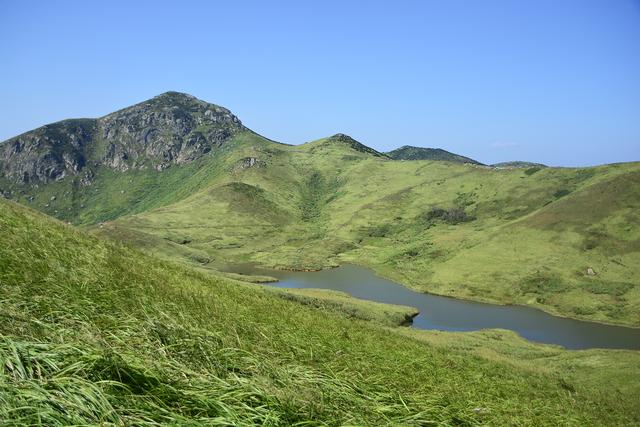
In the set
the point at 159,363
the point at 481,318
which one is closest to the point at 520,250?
the point at 481,318

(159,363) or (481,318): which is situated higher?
(159,363)

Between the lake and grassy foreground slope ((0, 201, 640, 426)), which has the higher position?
grassy foreground slope ((0, 201, 640, 426))

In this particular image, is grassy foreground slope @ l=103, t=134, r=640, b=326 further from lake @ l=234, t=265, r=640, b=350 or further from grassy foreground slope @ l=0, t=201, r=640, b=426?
grassy foreground slope @ l=0, t=201, r=640, b=426

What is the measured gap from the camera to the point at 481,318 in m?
94.5

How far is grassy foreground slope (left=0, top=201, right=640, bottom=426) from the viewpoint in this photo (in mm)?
5836

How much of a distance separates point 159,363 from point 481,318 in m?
97.1

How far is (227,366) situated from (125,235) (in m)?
151

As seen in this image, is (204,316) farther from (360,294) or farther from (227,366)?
(360,294)

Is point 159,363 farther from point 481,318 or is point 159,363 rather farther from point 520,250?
point 520,250

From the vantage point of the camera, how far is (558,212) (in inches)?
5876

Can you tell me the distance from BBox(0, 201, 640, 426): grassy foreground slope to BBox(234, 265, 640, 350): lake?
72.3 meters

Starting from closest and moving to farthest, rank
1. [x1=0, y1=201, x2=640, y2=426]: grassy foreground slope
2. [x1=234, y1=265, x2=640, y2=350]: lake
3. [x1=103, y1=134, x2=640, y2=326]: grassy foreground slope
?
[x1=0, y1=201, x2=640, y2=426]: grassy foreground slope
[x1=234, y1=265, x2=640, y2=350]: lake
[x1=103, y1=134, x2=640, y2=326]: grassy foreground slope

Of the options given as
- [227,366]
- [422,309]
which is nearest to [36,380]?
[227,366]

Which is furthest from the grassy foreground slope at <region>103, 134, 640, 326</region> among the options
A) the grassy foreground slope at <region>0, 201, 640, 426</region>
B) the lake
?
the grassy foreground slope at <region>0, 201, 640, 426</region>
